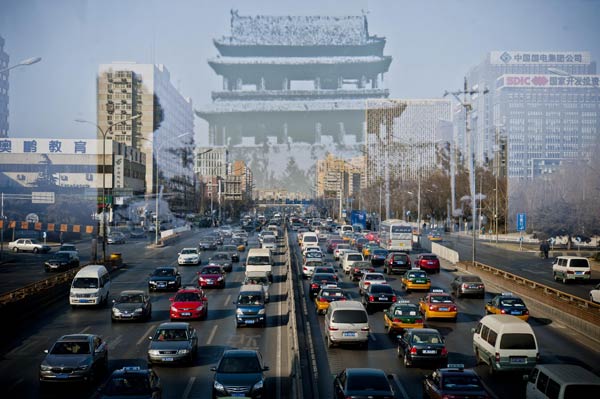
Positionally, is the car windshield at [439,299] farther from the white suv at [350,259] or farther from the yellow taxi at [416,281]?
the white suv at [350,259]

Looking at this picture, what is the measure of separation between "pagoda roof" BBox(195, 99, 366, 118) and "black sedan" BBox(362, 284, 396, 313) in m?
165

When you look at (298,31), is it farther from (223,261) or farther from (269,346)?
(269,346)

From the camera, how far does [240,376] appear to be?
567 inches

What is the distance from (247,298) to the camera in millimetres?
23891

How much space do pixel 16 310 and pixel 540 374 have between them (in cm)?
1876

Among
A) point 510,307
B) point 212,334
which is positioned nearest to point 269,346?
point 212,334

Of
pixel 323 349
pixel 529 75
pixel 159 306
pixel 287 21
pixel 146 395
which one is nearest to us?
pixel 146 395

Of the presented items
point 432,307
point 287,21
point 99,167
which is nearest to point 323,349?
point 432,307

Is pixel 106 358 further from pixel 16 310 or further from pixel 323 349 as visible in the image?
pixel 16 310

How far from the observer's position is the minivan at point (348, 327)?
1953 centimetres

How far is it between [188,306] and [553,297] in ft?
47.4

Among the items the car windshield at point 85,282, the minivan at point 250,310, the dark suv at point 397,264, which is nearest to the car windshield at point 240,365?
the minivan at point 250,310

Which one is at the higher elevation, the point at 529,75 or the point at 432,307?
the point at 529,75

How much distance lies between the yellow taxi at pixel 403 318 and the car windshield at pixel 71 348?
986 cm
